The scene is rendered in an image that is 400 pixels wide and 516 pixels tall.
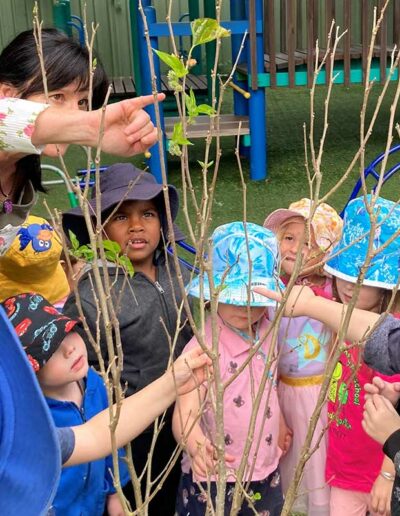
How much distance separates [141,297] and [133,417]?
2.62 ft

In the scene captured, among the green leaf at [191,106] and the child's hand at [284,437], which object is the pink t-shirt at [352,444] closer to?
the child's hand at [284,437]

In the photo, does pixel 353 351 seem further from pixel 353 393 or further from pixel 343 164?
pixel 343 164

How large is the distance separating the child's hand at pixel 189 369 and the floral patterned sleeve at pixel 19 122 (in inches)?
21.8

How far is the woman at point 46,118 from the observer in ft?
4.58

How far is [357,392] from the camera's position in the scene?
7.16 ft

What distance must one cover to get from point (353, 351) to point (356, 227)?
36 centimetres

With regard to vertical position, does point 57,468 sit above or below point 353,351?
above

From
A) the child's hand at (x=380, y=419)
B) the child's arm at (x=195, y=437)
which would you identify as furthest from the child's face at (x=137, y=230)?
the child's hand at (x=380, y=419)

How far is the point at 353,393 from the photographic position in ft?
7.18

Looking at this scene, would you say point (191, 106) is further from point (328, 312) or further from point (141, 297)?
point (141, 297)

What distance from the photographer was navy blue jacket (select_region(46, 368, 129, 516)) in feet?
6.29

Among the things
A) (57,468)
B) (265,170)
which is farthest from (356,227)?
(265,170)

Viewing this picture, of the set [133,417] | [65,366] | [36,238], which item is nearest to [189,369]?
[133,417]

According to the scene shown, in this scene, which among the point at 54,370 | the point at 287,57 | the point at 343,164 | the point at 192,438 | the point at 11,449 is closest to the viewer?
the point at 11,449
